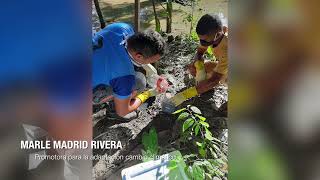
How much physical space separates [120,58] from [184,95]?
1.29 feet

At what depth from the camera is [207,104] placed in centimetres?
282

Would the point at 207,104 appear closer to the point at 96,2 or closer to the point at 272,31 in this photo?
the point at 272,31

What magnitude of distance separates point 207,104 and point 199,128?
0.58 feet

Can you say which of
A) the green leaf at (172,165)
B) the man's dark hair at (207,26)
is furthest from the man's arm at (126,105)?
the man's dark hair at (207,26)

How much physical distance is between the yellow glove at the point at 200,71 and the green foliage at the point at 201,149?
19 centimetres

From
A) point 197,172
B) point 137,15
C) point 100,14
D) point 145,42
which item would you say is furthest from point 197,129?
point 100,14

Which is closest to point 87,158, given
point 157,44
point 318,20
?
point 157,44

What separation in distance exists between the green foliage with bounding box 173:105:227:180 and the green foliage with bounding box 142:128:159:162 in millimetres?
144

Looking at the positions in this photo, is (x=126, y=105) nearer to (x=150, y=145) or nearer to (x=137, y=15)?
(x=150, y=145)

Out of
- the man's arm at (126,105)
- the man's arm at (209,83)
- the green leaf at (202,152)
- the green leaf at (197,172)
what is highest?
the man's arm at (209,83)

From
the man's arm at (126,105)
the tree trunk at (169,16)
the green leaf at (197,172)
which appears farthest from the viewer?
the tree trunk at (169,16)

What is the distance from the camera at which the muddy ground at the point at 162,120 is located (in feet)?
8.93

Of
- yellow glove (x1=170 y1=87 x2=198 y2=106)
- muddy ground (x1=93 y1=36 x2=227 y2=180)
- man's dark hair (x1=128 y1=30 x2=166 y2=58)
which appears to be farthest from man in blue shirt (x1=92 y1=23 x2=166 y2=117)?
yellow glove (x1=170 y1=87 x2=198 y2=106)

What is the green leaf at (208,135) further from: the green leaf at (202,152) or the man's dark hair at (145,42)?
the man's dark hair at (145,42)
